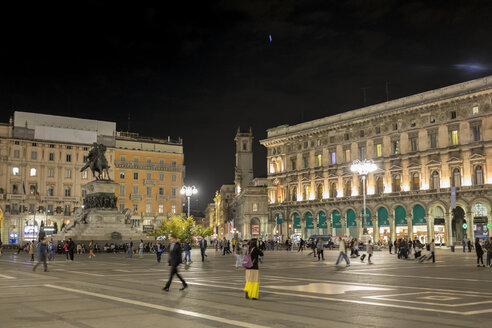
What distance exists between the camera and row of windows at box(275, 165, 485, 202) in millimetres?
59781

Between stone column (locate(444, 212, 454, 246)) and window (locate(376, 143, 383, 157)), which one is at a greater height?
window (locate(376, 143, 383, 157))

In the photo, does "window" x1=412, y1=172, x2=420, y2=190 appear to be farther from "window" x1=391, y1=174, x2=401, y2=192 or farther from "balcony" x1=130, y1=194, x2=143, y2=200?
"balcony" x1=130, y1=194, x2=143, y2=200

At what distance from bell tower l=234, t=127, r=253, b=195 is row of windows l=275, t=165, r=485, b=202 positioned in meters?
33.4

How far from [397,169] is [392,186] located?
233 centimetres

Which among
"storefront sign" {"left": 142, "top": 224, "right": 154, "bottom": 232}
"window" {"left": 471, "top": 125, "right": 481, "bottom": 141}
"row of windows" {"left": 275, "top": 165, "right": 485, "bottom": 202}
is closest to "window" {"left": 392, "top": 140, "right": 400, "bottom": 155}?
"row of windows" {"left": 275, "top": 165, "right": 485, "bottom": 202}

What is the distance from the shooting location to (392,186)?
6888cm

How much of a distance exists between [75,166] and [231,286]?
77.8 metres

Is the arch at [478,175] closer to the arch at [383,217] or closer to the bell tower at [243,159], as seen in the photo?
the arch at [383,217]

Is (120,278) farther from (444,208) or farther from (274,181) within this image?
(274,181)

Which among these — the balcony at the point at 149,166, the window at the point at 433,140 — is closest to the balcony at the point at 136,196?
the balcony at the point at 149,166

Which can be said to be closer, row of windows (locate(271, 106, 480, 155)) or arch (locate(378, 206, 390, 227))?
row of windows (locate(271, 106, 480, 155))

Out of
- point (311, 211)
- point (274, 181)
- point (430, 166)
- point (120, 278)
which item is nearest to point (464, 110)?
point (430, 166)

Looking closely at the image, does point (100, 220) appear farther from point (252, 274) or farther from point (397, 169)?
point (397, 169)

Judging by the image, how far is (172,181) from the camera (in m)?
97.4
